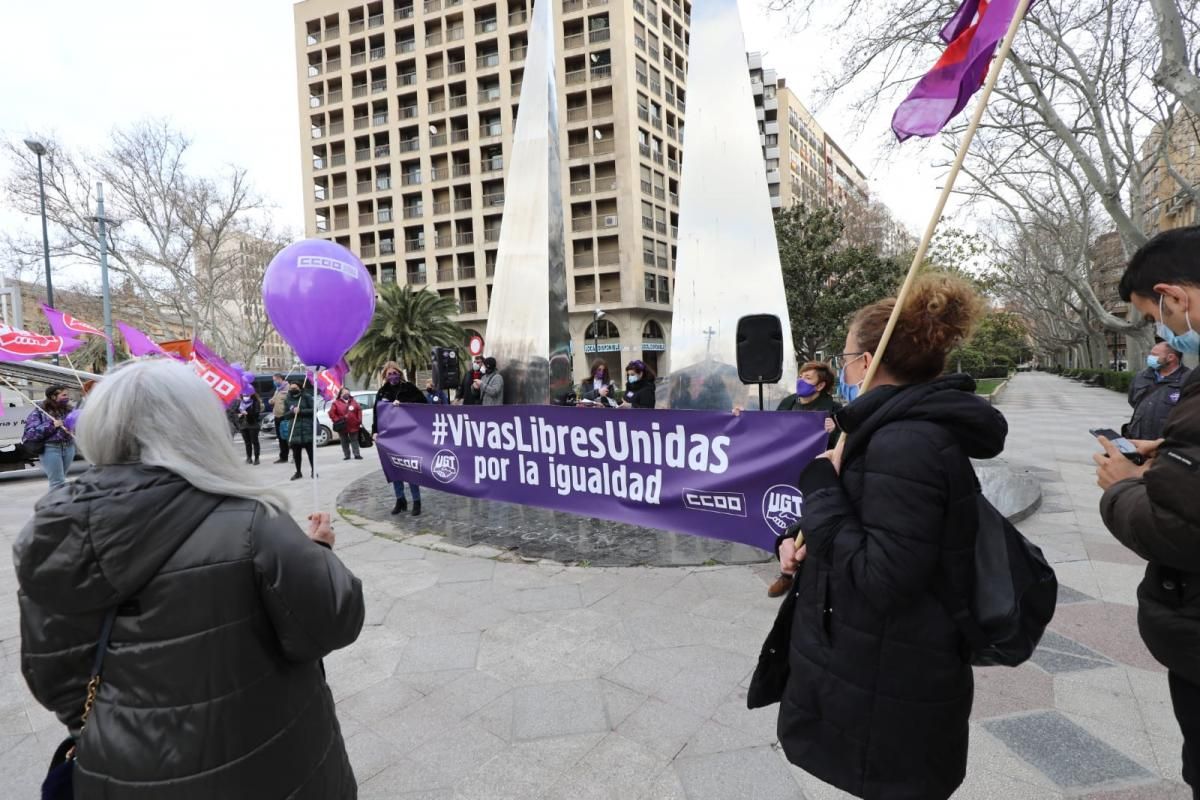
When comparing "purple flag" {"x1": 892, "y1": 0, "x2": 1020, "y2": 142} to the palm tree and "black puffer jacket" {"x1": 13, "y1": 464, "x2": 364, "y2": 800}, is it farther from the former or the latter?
the palm tree

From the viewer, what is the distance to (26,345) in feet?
23.9

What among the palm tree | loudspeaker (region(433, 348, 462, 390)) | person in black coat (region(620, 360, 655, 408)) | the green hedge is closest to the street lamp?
the palm tree

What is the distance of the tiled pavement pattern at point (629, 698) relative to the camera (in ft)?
7.77

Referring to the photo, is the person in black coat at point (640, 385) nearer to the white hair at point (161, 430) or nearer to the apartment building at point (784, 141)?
the white hair at point (161, 430)

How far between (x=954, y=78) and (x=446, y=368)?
28.1 ft

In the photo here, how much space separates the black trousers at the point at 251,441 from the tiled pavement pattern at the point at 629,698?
28.6ft

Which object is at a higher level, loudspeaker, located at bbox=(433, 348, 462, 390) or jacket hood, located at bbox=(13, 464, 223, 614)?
loudspeaker, located at bbox=(433, 348, 462, 390)

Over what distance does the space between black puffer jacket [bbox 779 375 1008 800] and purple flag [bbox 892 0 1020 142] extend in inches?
61.4

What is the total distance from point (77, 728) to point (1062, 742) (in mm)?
3445

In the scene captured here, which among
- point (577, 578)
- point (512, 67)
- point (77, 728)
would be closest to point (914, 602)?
point (77, 728)

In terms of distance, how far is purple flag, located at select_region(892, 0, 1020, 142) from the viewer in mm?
2357

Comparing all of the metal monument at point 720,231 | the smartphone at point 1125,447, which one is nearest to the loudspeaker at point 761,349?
the metal monument at point 720,231

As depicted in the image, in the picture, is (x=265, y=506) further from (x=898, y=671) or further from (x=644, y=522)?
(x=644, y=522)

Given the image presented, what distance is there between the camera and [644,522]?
513 cm
